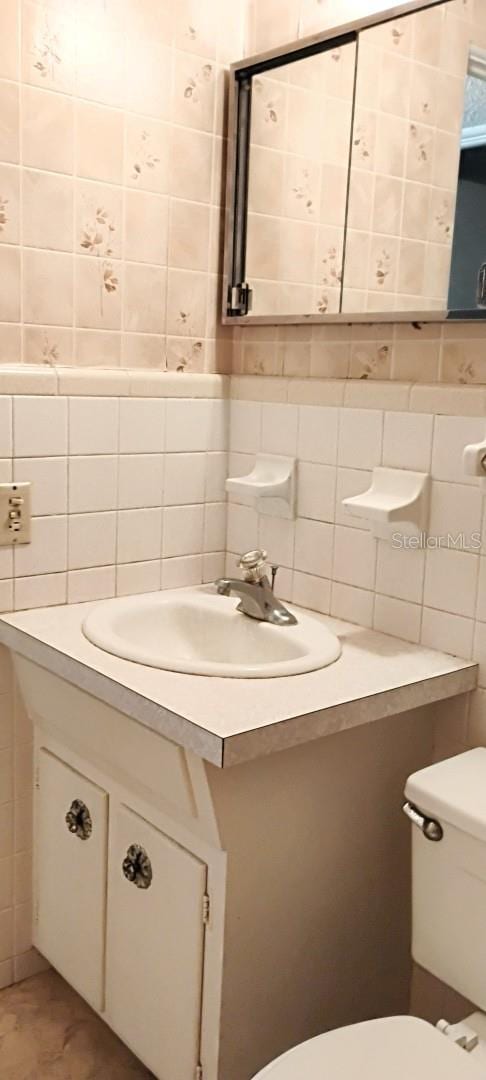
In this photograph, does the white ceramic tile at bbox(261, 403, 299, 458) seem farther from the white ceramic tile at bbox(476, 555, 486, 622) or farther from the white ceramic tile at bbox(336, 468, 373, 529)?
the white ceramic tile at bbox(476, 555, 486, 622)

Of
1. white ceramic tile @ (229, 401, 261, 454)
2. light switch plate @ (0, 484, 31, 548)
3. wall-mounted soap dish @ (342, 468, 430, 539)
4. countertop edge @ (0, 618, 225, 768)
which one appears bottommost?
countertop edge @ (0, 618, 225, 768)

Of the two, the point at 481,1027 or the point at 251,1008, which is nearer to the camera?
the point at 481,1027

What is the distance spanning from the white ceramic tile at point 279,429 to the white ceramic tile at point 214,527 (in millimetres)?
Answer: 178

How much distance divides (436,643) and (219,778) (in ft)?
1.58

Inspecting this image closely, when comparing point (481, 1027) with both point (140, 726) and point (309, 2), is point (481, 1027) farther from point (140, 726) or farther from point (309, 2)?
point (309, 2)

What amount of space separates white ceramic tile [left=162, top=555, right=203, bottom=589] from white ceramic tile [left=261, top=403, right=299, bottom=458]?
0.28 meters

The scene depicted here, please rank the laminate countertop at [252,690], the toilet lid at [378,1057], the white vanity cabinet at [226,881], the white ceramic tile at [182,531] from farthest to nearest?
the white ceramic tile at [182,531]
the white vanity cabinet at [226,881]
the laminate countertop at [252,690]
the toilet lid at [378,1057]

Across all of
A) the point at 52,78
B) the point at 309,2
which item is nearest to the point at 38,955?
the point at 52,78

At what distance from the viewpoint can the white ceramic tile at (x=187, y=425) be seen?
184 centimetres

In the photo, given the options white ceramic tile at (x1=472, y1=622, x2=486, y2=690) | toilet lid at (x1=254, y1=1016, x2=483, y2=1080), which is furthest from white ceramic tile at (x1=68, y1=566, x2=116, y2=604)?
toilet lid at (x1=254, y1=1016, x2=483, y2=1080)

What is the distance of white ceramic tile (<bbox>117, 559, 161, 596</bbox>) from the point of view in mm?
1828

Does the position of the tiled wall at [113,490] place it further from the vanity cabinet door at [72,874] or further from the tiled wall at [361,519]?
the vanity cabinet door at [72,874]

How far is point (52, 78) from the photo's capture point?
1.59m

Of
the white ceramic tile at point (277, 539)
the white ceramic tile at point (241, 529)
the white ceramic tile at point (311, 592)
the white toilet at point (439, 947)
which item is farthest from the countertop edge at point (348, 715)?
the white ceramic tile at point (241, 529)
